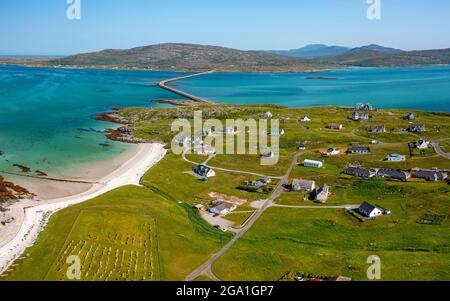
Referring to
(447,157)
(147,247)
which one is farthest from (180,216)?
(447,157)

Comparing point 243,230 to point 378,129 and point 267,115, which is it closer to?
point 378,129

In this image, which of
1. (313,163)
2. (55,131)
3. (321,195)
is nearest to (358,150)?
(313,163)

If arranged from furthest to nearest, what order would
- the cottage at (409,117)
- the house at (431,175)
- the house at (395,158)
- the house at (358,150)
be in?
the cottage at (409,117), the house at (358,150), the house at (395,158), the house at (431,175)

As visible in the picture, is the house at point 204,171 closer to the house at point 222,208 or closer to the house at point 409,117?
the house at point 222,208

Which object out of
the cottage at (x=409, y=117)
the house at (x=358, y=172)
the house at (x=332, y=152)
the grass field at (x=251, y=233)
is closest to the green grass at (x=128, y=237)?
the grass field at (x=251, y=233)

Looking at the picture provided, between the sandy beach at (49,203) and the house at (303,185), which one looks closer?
the sandy beach at (49,203)

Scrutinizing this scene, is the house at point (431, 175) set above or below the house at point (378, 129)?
below
